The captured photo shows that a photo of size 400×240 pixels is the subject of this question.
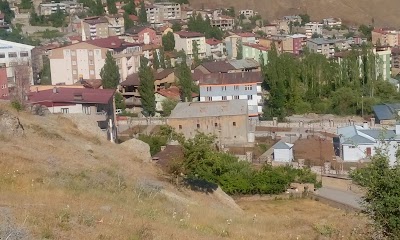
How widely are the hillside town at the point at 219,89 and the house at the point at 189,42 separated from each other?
78 millimetres

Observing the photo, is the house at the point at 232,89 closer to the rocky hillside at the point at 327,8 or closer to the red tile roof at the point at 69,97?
the red tile roof at the point at 69,97

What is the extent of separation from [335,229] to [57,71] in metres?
27.2

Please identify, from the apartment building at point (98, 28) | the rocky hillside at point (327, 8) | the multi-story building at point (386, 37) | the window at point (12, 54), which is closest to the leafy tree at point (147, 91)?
the window at point (12, 54)

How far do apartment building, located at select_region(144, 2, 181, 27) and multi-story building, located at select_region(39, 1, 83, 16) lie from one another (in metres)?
6.37

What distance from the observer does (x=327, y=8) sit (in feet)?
214

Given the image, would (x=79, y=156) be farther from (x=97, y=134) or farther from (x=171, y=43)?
(x=171, y=43)

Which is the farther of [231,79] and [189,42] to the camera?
[189,42]

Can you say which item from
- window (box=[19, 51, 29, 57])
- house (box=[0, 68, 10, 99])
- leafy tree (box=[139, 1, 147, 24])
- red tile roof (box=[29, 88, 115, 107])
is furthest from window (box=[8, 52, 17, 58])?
leafy tree (box=[139, 1, 147, 24])

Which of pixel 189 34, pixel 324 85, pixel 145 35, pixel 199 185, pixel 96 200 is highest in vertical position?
pixel 96 200

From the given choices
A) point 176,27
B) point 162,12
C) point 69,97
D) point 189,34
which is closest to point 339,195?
point 69,97

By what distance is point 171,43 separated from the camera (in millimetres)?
43875

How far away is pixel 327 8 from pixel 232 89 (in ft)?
135

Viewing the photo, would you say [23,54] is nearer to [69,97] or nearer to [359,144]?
[69,97]

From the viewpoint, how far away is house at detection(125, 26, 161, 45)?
43.6m
